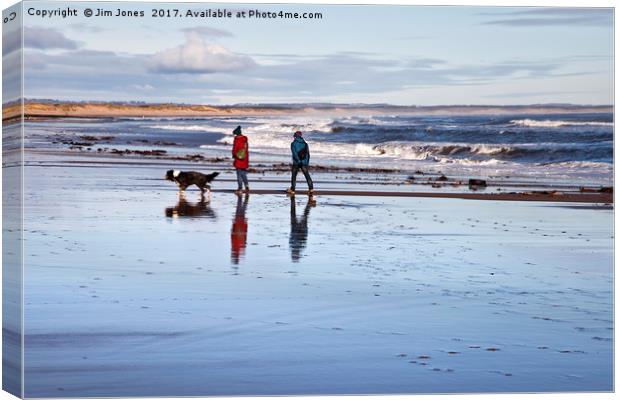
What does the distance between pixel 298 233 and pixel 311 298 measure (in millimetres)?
4227

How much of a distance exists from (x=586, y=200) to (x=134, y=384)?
40.9 ft

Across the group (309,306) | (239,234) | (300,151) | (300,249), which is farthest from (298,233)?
(300,151)

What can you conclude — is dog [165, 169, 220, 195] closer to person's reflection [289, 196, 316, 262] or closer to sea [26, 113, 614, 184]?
person's reflection [289, 196, 316, 262]

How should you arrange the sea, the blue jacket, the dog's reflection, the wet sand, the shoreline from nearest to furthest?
the wet sand < the dog's reflection < the blue jacket < the shoreline < the sea

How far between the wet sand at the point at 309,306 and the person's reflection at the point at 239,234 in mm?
32

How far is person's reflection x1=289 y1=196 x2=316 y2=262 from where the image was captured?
13.1 meters

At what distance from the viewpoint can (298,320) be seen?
32.3 feet

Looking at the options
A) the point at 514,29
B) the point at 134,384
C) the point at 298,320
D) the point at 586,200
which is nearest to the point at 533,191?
the point at 586,200

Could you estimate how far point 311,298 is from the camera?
10609mm

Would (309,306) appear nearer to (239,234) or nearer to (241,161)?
(239,234)

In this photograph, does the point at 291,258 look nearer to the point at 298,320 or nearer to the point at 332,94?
the point at 332,94

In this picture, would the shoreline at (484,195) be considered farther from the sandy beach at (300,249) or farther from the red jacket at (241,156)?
the sandy beach at (300,249)

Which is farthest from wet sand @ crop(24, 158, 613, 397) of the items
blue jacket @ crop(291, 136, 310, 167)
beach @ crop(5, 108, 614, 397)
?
blue jacket @ crop(291, 136, 310, 167)

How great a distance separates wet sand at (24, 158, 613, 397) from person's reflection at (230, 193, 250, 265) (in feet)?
0.10
